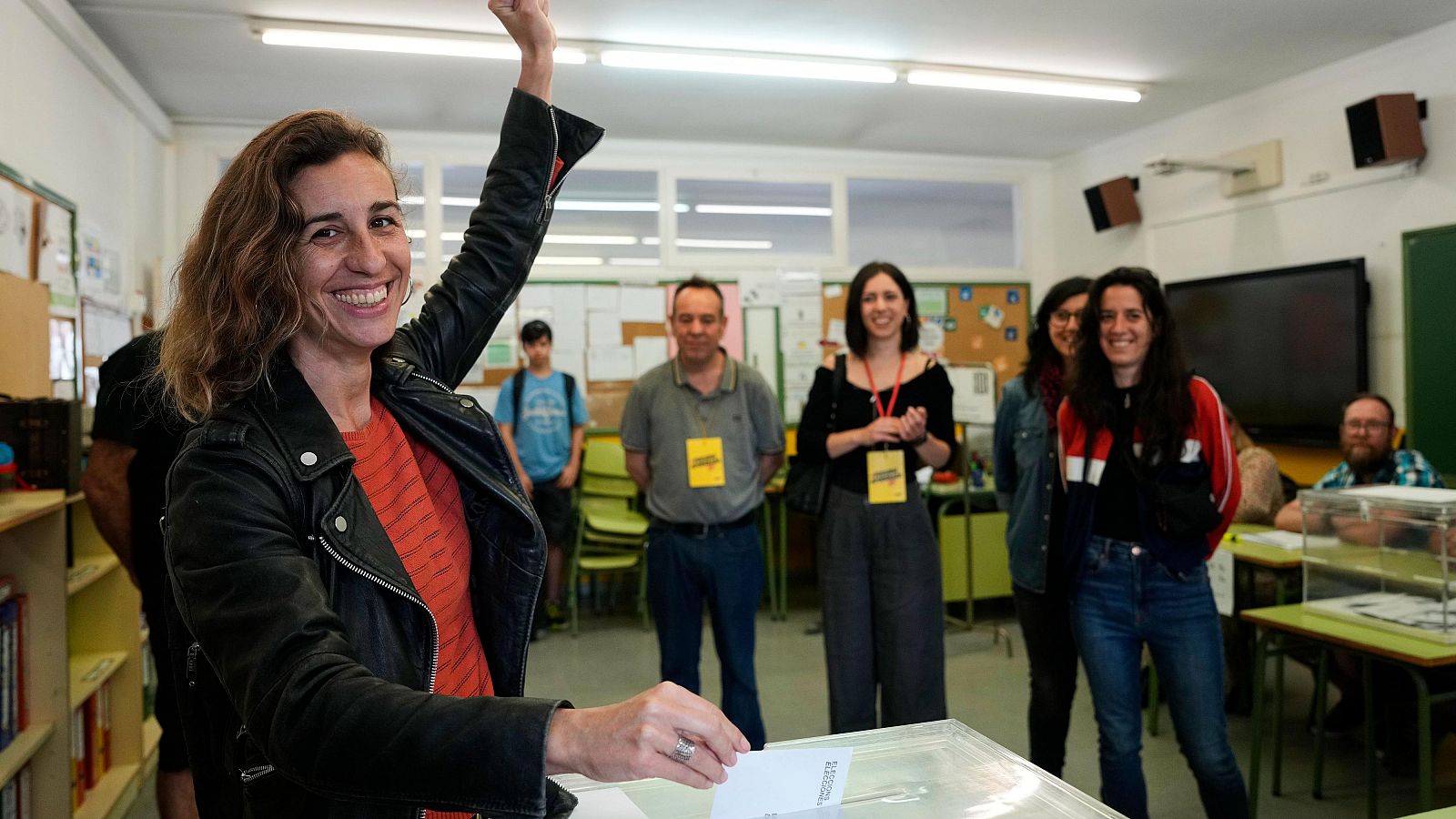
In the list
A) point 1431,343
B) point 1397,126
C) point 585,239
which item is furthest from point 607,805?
point 585,239

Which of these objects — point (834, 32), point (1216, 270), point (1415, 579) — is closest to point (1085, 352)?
point (1415, 579)

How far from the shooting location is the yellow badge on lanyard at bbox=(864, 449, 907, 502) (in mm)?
2812

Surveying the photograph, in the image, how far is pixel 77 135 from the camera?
406 centimetres

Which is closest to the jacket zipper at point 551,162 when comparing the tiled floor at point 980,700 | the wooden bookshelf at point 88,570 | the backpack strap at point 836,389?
the backpack strap at point 836,389

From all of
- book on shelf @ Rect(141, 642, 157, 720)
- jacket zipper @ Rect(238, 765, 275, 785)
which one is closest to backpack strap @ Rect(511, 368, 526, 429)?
book on shelf @ Rect(141, 642, 157, 720)

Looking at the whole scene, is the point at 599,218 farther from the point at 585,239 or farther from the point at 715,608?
the point at 715,608

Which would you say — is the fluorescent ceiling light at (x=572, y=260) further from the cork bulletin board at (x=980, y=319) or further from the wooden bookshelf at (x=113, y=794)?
the wooden bookshelf at (x=113, y=794)

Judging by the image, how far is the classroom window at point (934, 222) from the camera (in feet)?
23.3

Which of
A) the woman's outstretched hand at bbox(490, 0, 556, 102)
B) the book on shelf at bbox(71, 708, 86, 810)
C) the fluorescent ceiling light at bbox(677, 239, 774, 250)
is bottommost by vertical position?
the book on shelf at bbox(71, 708, 86, 810)

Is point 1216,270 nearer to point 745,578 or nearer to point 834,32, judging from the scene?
point 834,32

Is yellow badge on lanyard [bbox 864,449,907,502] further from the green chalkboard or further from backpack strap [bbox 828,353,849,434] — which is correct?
the green chalkboard

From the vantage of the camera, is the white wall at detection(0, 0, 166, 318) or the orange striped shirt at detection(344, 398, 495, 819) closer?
the orange striped shirt at detection(344, 398, 495, 819)

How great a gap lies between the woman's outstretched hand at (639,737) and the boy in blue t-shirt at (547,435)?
459 cm

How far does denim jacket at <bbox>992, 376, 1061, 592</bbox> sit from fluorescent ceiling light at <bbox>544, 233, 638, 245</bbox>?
3948 millimetres
